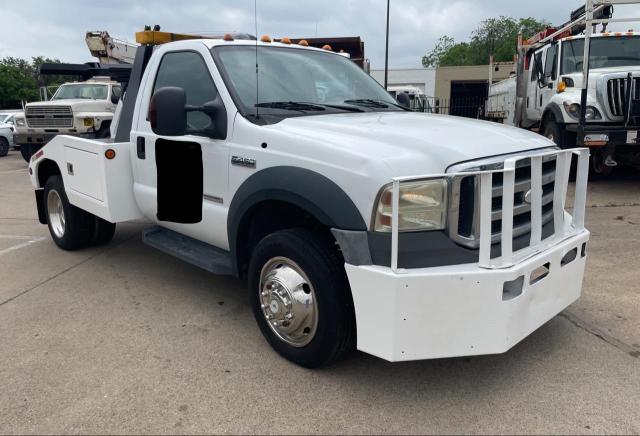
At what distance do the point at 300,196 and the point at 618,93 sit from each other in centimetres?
741

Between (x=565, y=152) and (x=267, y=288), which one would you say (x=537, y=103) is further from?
(x=267, y=288)

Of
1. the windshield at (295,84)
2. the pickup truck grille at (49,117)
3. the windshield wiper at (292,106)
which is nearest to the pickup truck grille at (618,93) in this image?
the windshield at (295,84)

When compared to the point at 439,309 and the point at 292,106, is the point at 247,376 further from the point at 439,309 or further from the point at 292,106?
the point at 292,106

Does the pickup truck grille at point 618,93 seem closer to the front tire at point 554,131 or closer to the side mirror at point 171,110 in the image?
the front tire at point 554,131

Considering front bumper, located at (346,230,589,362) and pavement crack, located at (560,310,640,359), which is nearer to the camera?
front bumper, located at (346,230,589,362)

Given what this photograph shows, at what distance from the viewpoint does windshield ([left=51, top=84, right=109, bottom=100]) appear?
13.7 meters

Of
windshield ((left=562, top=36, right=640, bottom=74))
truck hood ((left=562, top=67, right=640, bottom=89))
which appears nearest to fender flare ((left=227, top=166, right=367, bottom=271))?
truck hood ((left=562, top=67, right=640, bottom=89))

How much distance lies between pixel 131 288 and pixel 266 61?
230cm

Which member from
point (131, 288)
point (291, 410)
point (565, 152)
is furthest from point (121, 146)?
point (565, 152)

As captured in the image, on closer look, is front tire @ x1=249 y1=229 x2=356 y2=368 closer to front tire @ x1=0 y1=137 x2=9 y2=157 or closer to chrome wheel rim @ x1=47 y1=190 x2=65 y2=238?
chrome wheel rim @ x1=47 y1=190 x2=65 y2=238

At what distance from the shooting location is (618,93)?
843cm

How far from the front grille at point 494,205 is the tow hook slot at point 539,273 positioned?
0.20 m

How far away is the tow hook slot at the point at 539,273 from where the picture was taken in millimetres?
2863

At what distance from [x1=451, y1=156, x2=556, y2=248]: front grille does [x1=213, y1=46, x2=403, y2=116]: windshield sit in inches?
52.8
